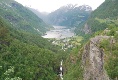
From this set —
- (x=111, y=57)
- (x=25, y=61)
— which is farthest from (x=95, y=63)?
(x=25, y=61)

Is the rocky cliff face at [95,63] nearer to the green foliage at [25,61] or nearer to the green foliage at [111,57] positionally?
the green foliage at [111,57]

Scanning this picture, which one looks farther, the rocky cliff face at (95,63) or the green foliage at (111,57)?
the rocky cliff face at (95,63)

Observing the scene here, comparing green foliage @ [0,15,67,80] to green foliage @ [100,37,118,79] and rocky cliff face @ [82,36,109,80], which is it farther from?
green foliage @ [100,37,118,79]

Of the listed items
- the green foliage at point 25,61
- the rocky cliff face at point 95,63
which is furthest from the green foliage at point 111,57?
the green foliage at point 25,61

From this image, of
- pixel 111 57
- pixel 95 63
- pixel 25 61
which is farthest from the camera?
pixel 25 61

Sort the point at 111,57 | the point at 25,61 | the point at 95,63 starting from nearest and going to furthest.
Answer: the point at 111,57 → the point at 95,63 → the point at 25,61

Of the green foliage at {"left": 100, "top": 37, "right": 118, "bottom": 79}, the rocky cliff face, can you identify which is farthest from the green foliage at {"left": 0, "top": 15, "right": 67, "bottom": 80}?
the green foliage at {"left": 100, "top": 37, "right": 118, "bottom": 79}

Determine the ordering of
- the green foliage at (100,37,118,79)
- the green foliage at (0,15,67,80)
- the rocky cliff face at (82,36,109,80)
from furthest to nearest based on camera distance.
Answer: the green foliage at (0,15,67,80) < the rocky cliff face at (82,36,109,80) < the green foliage at (100,37,118,79)

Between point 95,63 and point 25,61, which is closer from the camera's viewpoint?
point 95,63

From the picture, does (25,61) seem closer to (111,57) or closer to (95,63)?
(95,63)
